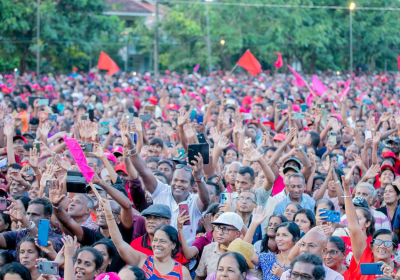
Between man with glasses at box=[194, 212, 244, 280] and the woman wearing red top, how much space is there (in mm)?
937

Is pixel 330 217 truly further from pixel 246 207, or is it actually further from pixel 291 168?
pixel 291 168

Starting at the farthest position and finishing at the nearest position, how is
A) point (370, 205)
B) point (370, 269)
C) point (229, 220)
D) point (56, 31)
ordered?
point (56, 31), point (370, 205), point (229, 220), point (370, 269)

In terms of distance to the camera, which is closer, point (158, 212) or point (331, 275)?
point (331, 275)

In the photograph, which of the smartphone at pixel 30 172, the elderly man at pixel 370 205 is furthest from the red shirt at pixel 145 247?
the smartphone at pixel 30 172

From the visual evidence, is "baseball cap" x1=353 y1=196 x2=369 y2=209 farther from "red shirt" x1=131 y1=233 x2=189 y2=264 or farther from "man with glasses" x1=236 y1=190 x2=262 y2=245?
"red shirt" x1=131 y1=233 x2=189 y2=264

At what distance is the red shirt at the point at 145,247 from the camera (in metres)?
5.04

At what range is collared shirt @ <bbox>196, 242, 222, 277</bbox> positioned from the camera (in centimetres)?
500

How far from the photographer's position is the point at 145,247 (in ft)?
16.7

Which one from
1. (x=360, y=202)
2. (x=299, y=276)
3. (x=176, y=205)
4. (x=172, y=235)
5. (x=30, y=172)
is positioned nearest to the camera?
(x=299, y=276)

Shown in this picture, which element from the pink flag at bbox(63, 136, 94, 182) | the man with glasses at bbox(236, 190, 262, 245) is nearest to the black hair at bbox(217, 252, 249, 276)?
the man with glasses at bbox(236, 190, 262, 245)

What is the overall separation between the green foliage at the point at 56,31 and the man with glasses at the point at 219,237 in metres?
24.4

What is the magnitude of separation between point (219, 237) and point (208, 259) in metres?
0.20

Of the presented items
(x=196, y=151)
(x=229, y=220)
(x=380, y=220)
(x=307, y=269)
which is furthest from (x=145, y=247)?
(x=380, y=220)

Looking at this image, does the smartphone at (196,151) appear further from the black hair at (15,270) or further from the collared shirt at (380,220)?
the black hair at (15,270)
